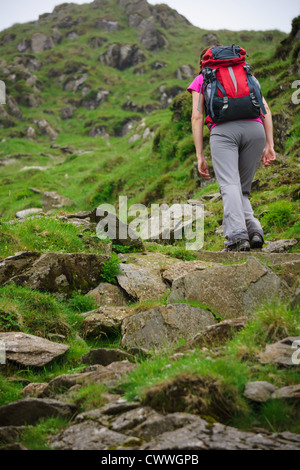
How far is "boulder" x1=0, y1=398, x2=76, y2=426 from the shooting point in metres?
3.65

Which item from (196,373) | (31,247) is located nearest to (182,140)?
(31,247)

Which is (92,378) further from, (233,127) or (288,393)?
(233,127)

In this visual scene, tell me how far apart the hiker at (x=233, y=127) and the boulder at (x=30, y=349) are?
296 centimetres

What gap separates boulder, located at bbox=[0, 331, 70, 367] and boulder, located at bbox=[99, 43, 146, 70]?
320 ft

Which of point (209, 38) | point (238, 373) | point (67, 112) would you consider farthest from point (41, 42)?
point (238, 373)

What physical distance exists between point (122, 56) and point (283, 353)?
10113cm

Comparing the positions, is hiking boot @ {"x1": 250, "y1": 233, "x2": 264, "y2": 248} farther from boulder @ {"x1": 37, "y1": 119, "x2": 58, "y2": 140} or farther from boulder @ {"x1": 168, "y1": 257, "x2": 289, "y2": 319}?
boulder @ {"x1": 37, "y1": 119, "x2": 58, "y2": 140}

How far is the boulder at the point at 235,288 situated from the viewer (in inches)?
200

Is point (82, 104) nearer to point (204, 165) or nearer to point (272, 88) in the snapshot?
point (272, 88)

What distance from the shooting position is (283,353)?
3.66 m

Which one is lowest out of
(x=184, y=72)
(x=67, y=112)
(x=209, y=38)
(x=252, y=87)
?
(x=252, y=87)
